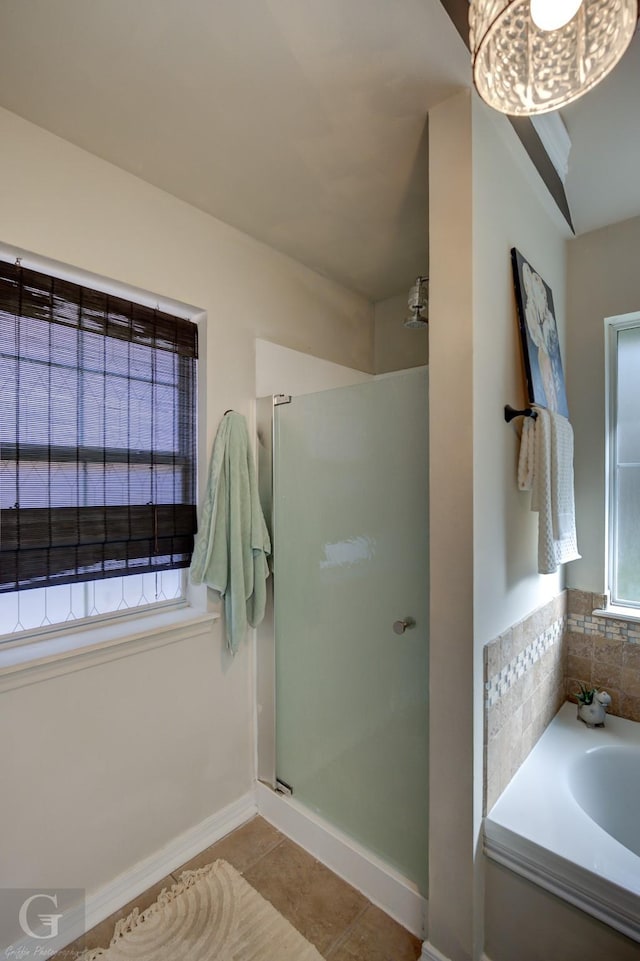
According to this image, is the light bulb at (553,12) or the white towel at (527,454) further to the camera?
the white towel at (527,454)

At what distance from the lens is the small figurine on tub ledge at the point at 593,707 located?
1.65m

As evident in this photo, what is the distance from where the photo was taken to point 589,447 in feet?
6.07

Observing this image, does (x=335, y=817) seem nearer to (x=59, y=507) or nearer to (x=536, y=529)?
(x=536, y=529)

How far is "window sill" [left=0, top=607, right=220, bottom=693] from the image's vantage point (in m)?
1.23

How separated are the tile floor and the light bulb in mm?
2217

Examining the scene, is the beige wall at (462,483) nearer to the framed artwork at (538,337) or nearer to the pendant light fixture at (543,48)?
the framed artwork at (538,337)

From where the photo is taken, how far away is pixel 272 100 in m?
1.21

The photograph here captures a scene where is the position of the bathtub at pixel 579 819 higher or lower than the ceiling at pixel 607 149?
lower

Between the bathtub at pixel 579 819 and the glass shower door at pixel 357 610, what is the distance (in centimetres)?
29

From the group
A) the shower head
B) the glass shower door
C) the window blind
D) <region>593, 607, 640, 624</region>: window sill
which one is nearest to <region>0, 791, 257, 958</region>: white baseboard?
the glass shower door

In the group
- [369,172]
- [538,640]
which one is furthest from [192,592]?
[369,172]

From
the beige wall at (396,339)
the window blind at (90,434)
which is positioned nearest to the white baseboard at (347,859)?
the window blind at (90,434)

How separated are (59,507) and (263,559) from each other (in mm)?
762

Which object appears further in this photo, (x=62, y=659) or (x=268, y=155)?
(x=268, y=155)
